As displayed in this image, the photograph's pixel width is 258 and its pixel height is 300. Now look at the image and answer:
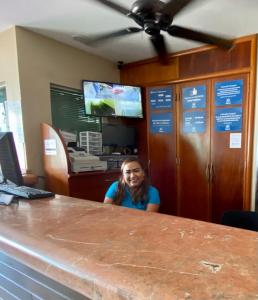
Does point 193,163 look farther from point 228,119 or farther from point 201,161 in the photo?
point 228,119

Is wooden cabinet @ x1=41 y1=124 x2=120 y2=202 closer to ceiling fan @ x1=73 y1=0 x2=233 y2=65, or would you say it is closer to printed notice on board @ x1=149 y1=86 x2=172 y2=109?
ceiling fan @ x1=73 y1=0 x2=233 y2=65

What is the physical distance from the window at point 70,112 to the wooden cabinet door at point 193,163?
49.3 inches

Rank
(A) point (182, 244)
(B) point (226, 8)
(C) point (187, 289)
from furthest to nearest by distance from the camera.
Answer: (B) point (226, 8), (A) point (182, 244), (C) point (187, 289)

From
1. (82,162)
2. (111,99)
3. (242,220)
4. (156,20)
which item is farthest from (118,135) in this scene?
(242,220)

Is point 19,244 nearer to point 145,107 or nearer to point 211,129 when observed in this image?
point 211,129

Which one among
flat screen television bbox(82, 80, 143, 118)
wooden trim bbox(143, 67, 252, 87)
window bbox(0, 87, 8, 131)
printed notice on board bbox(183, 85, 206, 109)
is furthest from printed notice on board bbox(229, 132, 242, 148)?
window bbox(0, 87, 8, 131)

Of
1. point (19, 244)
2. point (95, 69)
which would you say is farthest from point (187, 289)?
point (95, 69)

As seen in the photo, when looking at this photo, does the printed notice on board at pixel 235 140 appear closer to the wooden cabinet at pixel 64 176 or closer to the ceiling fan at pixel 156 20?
the ceiling fan at pixel 156 20

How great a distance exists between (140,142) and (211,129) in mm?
1137

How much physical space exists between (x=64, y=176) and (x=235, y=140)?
6.95ft

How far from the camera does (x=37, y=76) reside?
2.73 m

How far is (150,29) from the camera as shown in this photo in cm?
189

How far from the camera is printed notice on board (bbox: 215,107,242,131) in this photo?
3016 millimetres

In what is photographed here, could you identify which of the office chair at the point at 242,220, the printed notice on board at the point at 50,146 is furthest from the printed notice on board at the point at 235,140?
the printed notice on board at the point at 50,146
